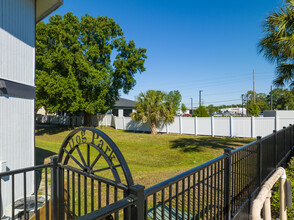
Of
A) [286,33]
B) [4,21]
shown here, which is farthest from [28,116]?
[286,33]

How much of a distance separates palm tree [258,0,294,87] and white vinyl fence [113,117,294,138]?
14.6 ft

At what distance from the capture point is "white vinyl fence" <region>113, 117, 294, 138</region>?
37.8 feet

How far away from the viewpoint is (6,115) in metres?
3.49

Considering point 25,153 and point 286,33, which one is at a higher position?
point 286,33

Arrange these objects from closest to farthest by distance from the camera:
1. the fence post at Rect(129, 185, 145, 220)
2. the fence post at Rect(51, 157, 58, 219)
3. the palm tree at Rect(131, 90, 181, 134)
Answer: the fence post at Rect(129, 185, 145, 220)
the fence post at Rect(51, 157, 58, 219)
the palm tree at Rect(131, 90, 181, 134)

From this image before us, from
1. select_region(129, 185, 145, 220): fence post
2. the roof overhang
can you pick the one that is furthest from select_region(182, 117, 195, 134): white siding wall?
select_region(129, 185, 145, 220): fence post

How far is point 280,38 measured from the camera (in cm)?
619

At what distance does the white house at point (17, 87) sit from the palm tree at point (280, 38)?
22.0 feet

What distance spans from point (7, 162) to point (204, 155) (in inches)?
272

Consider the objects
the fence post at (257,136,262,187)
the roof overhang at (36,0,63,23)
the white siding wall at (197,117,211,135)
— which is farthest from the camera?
the white siding wall at (197,117,211,135)

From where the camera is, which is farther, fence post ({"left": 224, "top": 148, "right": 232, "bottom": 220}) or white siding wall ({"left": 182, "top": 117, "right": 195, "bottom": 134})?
white siding wall ({"left": 182, "top": 117, "right": 195, "bottom": 134})

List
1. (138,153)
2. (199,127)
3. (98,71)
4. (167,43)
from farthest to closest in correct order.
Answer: (167,43) → (98,71) → (199,127) → (138,153)

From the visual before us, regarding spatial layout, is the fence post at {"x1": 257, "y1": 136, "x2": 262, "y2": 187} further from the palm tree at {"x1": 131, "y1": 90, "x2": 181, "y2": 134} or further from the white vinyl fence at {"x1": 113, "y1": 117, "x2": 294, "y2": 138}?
the palm tree at {"x1": 131, "y1": 90, "x2": 181, "y2": 134}

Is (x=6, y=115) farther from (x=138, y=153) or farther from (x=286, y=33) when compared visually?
(x=286, y=33)
